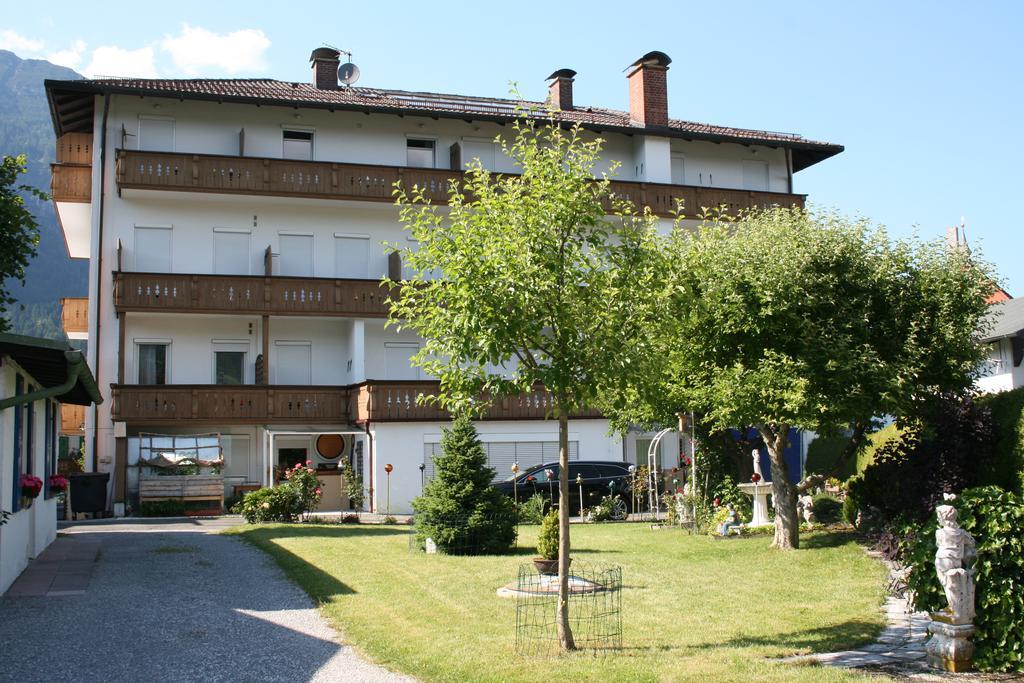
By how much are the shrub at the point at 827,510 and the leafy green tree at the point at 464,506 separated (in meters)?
6.92

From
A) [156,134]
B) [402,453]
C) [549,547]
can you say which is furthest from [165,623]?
[156,134]

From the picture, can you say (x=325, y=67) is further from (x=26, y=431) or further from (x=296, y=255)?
(x=26, y=431)

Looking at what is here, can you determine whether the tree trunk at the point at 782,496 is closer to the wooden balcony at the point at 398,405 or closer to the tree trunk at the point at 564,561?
the tree trunk at the point at 564,561

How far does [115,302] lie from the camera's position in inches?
1162

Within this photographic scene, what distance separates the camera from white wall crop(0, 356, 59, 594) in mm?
12672

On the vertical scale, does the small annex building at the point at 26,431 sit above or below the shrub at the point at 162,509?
above

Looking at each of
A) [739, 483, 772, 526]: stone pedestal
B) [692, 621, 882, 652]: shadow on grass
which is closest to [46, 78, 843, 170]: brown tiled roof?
[739, 483, 772, 526]: stone pedestal

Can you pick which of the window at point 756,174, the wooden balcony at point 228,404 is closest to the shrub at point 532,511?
the wooden balcony at point 228,404

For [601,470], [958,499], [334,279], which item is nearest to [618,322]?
[958,499]

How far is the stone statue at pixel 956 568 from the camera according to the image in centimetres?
872

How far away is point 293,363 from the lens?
108ft

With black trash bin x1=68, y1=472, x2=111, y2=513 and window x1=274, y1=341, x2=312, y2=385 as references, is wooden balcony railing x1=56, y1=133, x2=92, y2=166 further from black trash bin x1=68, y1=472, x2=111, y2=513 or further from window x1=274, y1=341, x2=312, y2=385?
black trash bin x1=68, y1=472, x2=111, y2=513

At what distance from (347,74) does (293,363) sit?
11096 millimetres

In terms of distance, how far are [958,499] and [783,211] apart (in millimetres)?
9636
